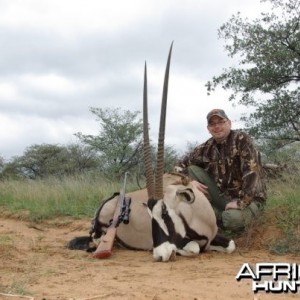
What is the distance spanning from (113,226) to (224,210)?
42.1 inches

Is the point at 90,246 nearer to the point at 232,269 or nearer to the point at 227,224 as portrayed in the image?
the point at 227,224

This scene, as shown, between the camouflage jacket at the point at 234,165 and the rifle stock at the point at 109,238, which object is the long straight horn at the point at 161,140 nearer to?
the rifle stock at the point at 109,238

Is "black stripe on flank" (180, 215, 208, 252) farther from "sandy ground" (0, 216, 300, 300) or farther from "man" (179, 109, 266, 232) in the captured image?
"man" (179, 109, 266, 232)

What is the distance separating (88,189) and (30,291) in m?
5.12

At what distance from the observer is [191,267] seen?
3268mm

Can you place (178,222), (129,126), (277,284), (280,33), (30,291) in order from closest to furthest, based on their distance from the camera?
(30,291)
(277,284)
(178,222)
(280,33)
(129,126)

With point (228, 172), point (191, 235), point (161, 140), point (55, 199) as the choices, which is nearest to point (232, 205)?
point (228, 172)

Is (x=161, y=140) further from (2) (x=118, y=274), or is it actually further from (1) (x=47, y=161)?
(1) (x=47, y=161)

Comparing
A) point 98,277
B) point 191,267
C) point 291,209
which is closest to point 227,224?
point 291,209

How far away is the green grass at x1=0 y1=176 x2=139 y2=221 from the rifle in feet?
6.13

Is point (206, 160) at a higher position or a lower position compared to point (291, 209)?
higher

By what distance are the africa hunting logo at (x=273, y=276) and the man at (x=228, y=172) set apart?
3.41 feet

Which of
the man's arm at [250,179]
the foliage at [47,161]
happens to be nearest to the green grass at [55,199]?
the man's arm at [250,179]

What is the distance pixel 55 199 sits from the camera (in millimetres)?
7266
